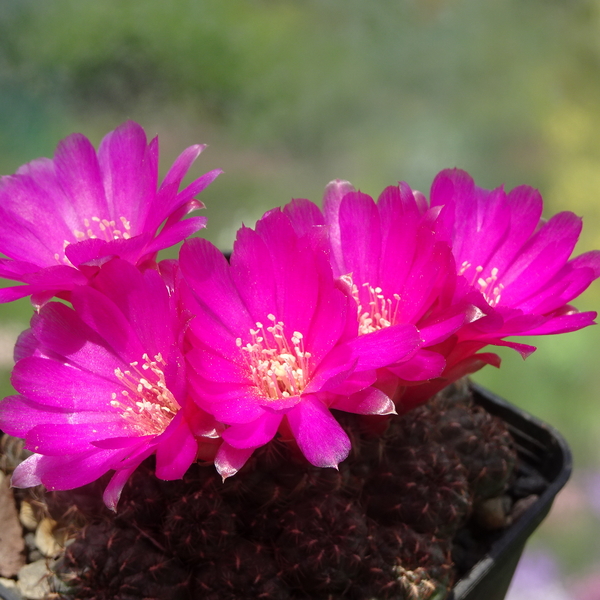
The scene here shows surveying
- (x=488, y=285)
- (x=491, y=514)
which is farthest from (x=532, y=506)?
(x=488, y=285)

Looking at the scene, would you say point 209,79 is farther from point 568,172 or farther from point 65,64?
point 568,172

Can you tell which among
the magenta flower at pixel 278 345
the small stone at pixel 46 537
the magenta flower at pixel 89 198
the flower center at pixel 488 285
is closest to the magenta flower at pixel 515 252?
the flower center at pixel 488 285

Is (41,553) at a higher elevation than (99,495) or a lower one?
lower

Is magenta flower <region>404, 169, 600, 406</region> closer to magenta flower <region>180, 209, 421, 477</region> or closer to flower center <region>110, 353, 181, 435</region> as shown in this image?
magenta flower <region>180, 209, 421, 477</region>

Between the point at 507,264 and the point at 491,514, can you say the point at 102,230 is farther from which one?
the point at 491,514

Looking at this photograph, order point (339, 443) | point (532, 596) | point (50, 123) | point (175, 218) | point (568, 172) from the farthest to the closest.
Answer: point (568, 172) < point (50, 123) < point (532, 596) < point (175, 218) < point (339, 443)

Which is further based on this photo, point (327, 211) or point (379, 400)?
point (327, 211)

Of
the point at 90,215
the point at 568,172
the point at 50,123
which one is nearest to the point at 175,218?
the point at 90,215
